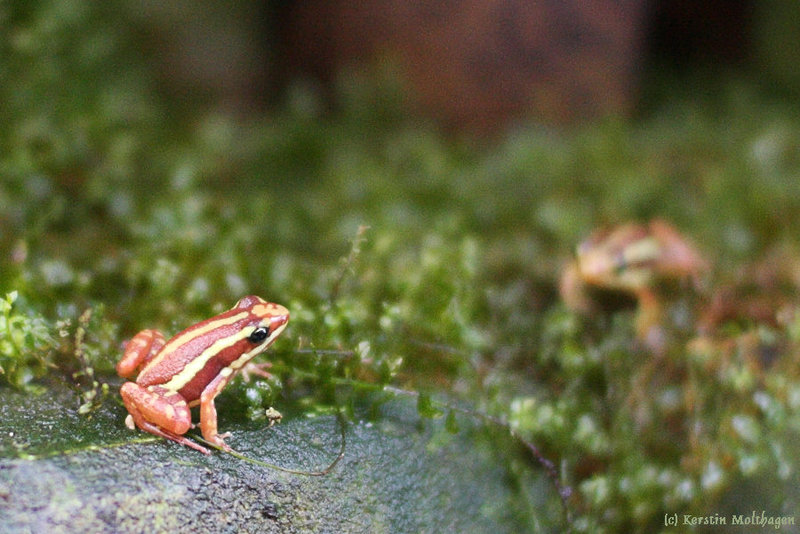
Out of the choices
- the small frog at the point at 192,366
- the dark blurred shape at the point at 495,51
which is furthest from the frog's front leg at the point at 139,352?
the dark blurred shape at the point at 495,51

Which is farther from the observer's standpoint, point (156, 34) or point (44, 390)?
point (156, 34)

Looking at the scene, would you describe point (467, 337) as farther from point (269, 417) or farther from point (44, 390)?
point (44, 390)

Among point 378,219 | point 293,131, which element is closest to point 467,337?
point 378,219

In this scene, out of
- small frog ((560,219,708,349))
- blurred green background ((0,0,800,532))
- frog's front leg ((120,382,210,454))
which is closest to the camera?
frog's front leg ((120,382,210,454))

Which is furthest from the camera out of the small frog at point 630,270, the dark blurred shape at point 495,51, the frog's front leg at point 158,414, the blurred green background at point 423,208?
the dark blurred shape at point 495,51

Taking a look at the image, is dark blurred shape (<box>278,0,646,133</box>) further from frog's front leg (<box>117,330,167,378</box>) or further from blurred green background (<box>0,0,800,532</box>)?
frog's front leg (<box>117,330,167,378</box>)

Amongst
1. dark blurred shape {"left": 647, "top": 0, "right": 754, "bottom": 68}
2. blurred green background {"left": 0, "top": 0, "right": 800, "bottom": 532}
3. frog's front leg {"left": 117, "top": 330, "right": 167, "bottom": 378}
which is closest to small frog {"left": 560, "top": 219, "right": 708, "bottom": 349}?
blurred green background {"left": 0, "top": 0, "right": 800, "bottom": 532}

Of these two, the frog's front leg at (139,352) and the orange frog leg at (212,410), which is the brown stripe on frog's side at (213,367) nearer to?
the orange frog leg at (212,410)

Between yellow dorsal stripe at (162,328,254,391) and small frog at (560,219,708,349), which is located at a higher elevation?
yellow dorsal stripe at (162,328,254,391)
